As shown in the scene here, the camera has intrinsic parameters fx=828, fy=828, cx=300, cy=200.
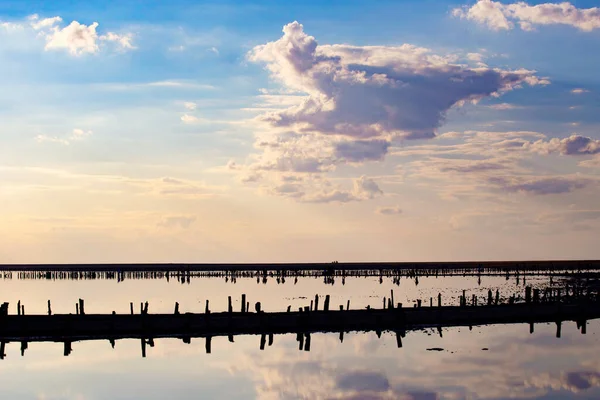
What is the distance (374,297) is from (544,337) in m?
42.6

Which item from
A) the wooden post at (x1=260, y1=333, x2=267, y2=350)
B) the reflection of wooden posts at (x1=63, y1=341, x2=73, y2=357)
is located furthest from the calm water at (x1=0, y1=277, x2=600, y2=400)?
the wooden post at (x1=260, y1=333, x2=267, y2=350)

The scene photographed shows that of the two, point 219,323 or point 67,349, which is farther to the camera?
point 219,323

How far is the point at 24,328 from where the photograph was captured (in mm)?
54031

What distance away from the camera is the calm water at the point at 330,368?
40062mm

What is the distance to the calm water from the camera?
40062 mm

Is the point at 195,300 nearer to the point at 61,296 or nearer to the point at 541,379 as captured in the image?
the point at 61,296

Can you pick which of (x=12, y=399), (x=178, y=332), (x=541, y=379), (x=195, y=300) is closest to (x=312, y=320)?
(x=178, y=332)

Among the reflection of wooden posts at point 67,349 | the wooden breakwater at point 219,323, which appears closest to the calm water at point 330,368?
the reflection of wooden posts at point 67,349

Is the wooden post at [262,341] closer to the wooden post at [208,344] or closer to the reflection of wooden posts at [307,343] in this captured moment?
the reflection of wooden posts at [307,343]

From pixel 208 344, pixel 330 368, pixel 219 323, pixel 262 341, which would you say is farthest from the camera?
pixel 219 323

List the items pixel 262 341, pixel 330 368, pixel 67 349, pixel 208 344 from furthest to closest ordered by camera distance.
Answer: pixel 262 341, pixel 208 344, pixel 67 349, pixel 330 368

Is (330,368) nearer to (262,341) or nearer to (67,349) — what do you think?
(262,341)

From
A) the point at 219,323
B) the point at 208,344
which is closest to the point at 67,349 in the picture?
the point at 208,344

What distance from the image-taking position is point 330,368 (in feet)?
150
